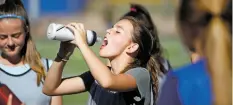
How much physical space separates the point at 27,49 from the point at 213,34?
1.87 metres

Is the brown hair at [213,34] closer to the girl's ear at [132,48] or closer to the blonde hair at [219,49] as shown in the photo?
the blonde hair at [219,49]

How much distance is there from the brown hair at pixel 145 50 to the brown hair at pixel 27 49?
658mm

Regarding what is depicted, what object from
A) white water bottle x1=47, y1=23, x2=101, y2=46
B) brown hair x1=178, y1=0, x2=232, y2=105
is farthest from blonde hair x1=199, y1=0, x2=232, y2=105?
white water bottle x1=47, y1=23, x2=101, y2=46

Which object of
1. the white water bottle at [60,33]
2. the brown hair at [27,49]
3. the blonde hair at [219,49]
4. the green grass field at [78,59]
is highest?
the blonde hair at [219,49]

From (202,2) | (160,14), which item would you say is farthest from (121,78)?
(160,14)

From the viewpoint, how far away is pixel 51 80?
8.56ft

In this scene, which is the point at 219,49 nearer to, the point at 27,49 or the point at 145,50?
the point at 145,50

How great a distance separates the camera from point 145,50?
2650 millimetres

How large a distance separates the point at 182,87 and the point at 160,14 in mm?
5439

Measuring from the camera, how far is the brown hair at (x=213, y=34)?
53.4 inches

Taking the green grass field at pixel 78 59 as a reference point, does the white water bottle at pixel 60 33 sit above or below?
above

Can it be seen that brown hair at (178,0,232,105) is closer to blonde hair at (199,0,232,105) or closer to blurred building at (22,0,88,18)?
blonde hair at (199,0,232,105)

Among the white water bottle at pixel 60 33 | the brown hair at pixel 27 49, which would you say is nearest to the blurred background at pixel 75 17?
the brown hair at pixel 27 49

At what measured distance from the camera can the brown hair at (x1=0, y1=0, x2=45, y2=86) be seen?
3084mm
